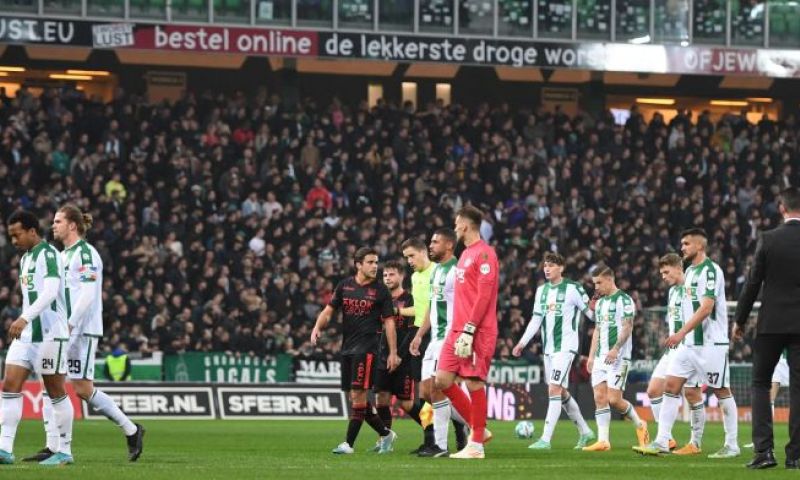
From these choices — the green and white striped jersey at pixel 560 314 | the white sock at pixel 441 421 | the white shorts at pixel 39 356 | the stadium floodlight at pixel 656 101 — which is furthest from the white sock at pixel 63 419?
the stadium floodlight at pixel 656 101

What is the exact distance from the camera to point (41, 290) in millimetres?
15781

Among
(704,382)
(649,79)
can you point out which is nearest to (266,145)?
(649,79)

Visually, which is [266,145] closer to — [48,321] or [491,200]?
[491,200]

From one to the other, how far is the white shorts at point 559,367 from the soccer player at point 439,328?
2.50 meters

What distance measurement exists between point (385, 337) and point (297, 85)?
2775cm

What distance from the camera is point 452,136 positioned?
4416 centimetres

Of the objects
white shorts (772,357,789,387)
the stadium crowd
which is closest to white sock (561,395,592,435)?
white shorts (772,357,789,387)

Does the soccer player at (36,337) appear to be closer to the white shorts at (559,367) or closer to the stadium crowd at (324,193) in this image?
the white shorts at (559,367)

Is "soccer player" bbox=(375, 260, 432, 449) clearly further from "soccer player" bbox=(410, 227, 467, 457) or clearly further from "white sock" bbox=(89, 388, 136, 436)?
"white sock" bbox=(89, 388, 136, 436)

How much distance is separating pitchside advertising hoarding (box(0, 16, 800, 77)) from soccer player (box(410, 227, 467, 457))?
76.7ft

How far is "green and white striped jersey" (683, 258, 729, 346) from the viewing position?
736 inches

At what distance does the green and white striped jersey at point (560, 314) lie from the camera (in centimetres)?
2208

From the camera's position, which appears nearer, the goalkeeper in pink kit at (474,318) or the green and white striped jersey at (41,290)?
the green and white striped jersey at (41,290)

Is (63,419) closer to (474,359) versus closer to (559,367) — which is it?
(474,359)
